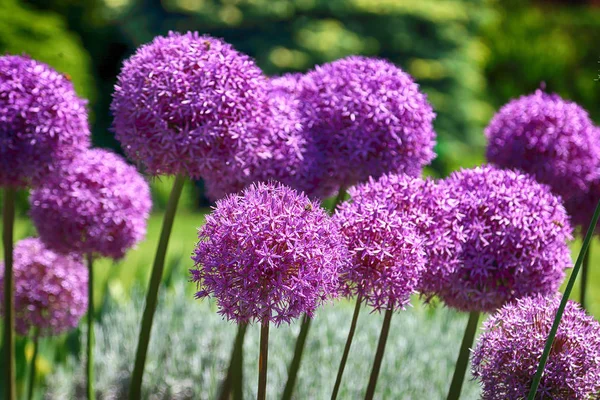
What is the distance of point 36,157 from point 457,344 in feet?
11.1

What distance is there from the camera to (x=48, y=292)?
3.17m

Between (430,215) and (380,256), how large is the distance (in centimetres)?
Answer: 35

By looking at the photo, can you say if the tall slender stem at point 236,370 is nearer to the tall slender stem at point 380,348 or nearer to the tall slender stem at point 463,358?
the tall slender stem at point 380,348

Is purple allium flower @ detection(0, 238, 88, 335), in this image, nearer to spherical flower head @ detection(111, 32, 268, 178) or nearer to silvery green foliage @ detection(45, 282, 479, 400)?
spherical flower head @ detection(111, 32, 268, 178)

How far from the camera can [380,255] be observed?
6.47ft

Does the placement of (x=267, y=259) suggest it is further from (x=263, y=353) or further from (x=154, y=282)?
(x=154, y=282)

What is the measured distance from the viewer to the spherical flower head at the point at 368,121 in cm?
263

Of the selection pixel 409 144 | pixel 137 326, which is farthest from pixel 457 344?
pixel 409 144

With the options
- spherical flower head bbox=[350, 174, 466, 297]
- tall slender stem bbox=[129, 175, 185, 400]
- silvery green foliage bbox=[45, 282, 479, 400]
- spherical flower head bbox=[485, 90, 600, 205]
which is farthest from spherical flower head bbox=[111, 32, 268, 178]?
silvery green foliage bbox=[45, 282, 479, 400]

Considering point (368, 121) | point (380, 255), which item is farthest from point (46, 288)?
point (380, 255)

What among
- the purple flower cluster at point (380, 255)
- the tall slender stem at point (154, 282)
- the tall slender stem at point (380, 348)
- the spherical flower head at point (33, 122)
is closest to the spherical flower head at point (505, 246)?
the tall slender stem at point (380, 348)

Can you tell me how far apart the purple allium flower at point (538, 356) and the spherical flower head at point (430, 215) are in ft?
0.84

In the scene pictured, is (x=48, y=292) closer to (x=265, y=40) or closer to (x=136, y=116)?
(x=136, y=116)

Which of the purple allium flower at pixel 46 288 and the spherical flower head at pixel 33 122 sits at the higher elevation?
the spherical flower head at pixel 33 122
